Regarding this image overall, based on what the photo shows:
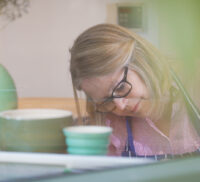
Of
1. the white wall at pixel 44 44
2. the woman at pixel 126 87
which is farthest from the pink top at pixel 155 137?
the white wall at pixel 44 44

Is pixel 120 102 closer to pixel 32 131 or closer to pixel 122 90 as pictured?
pixel 122 90

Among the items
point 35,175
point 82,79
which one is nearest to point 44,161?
point 35,175

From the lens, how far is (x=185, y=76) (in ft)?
2.06

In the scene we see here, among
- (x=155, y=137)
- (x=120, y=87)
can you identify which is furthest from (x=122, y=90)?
(x=155, y=137)

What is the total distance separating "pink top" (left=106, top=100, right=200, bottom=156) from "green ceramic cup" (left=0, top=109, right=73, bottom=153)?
3.3 inches

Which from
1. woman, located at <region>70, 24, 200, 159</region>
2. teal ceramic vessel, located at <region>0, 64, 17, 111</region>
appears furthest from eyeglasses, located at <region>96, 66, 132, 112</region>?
teal ceramic vessel, located at <region>0, 64, 17, 111</region>

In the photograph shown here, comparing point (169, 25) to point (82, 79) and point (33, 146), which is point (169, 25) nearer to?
point (82, 79)

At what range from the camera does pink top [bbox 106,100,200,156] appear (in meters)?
0.58

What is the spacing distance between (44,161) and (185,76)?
0.29 metres

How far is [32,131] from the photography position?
517 millimetres

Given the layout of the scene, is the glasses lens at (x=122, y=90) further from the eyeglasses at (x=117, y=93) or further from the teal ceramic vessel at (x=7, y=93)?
the teal ceramic vessel at (x=7, y=93)

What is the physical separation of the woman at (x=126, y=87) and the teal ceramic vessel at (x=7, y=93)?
9 centimetres

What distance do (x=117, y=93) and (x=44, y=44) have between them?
14cm

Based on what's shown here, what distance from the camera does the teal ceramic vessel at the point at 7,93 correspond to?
21.5 inches
